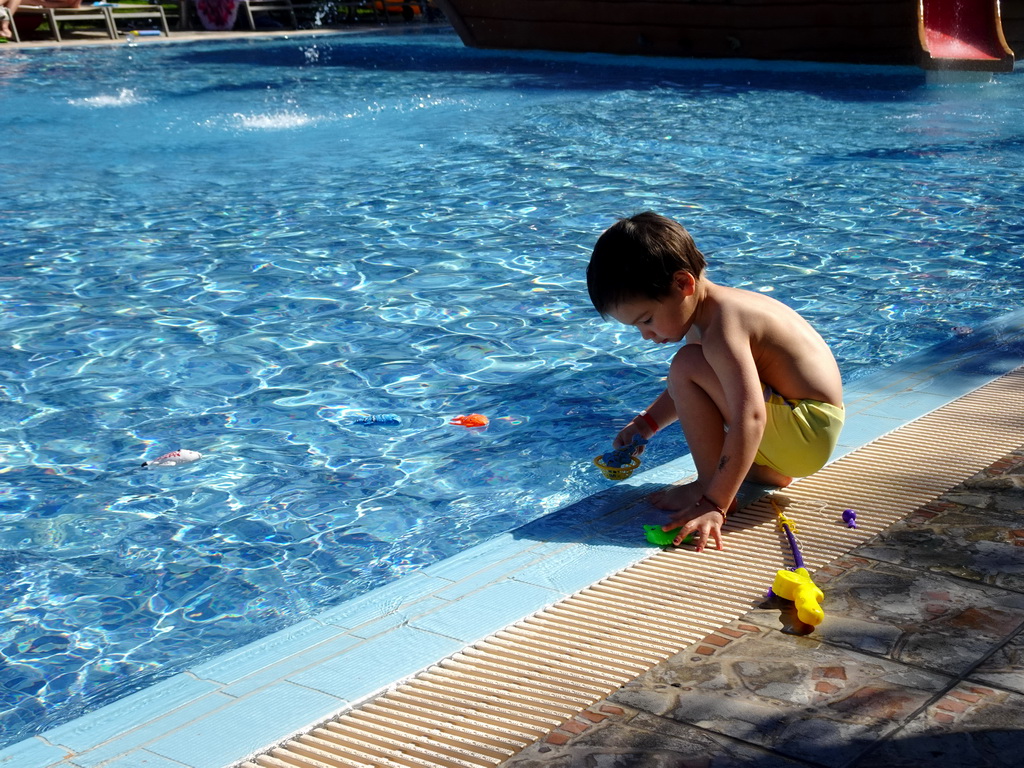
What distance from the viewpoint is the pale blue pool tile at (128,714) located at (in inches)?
95.0

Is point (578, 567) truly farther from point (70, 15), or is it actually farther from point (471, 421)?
point (70, 15)

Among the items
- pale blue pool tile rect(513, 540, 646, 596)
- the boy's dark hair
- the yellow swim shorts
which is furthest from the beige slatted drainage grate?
the boy's dark hair

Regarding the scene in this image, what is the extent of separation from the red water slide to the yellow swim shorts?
15015mm

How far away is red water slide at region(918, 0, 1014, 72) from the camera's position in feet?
54.0

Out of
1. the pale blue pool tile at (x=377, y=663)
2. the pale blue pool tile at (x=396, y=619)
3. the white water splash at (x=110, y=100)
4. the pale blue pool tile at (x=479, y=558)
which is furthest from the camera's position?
the white water splash at (x=110, y=100)

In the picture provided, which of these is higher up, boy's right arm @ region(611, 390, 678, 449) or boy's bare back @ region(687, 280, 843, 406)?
boy's bare back @ region(687, 280, 843, 406)

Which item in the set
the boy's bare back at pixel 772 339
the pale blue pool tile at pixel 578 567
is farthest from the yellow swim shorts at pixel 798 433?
the pale blue pool tile at pixel 578 567

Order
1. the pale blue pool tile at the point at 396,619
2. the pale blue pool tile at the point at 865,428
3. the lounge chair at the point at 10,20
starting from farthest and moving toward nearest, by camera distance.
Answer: the lounge chair at the point at 10,20
the pale blue pool tile at the point at 865,428
the pale blue pool tile at the point at 396,619

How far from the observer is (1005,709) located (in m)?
2.18

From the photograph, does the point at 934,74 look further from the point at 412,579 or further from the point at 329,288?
the point at 412,579

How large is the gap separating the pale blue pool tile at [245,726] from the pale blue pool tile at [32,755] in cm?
23

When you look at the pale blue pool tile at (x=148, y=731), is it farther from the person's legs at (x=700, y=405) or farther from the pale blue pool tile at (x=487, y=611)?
the person's legs at (x=700, y=405)

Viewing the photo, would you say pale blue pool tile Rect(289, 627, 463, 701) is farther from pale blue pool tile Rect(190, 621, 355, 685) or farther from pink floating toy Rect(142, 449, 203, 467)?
pink floating toy Rect(142, 449, 203, 467)

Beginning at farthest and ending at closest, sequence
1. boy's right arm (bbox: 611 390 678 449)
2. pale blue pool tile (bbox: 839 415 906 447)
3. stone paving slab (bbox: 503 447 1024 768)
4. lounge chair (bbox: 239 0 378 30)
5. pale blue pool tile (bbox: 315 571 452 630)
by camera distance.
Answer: lounge chair (bbox: 239 0 378 30) → pale blue pool tile (bbox: 839 415 906 447) → boy's right arm (bbox: 611 390 678 449) → pale blue pool tile (bbox: 315 571 452 630) → stone paving slab (bbox: 503 447 1024 768)
